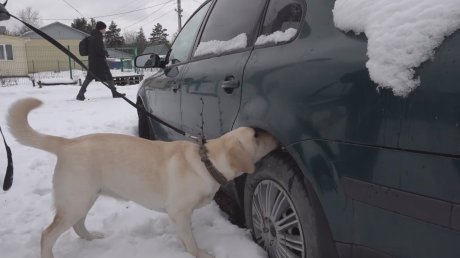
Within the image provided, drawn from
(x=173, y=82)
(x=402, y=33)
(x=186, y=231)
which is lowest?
(x=186, y=231)

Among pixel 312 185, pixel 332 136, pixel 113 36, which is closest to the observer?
pixel 332 136

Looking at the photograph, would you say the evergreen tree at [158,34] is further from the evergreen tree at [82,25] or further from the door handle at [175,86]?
the door handle at [175,86]

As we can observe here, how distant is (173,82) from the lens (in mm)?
3873

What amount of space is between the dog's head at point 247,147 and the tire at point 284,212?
0.21 feet

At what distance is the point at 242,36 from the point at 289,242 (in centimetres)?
145

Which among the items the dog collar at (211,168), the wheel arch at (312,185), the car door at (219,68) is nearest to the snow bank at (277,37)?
the car door at (219,68)

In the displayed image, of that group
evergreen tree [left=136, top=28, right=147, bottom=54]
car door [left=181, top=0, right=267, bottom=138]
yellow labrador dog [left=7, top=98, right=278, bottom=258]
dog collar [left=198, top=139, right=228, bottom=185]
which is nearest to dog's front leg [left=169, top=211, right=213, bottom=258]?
yellow labrador dog [left=7, top=98, right=278, bottom=258]

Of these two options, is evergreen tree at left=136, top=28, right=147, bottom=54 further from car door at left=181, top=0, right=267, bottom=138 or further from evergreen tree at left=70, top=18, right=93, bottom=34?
car door at left=181, top=0, right=267, bottom=138

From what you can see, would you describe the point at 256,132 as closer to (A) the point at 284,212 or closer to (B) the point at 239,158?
(B) the point at 239,158

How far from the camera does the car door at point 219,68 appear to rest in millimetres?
2660

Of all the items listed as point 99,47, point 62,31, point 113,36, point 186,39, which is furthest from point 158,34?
point 186,39

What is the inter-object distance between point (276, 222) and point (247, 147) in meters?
0.48

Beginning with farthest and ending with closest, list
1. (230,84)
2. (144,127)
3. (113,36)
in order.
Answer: (113,36) < (144,127) < (230,84)

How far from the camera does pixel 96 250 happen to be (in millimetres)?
2850
